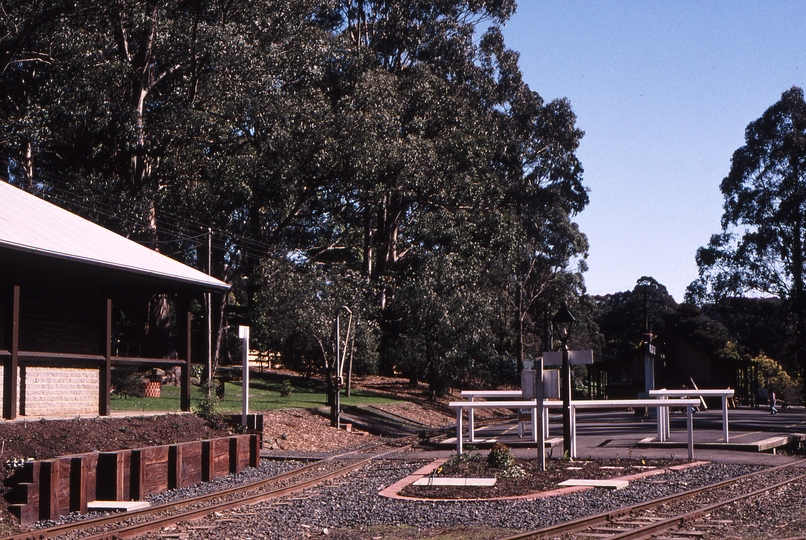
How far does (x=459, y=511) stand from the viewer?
10.8m

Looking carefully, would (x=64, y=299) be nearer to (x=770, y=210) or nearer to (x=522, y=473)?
(x=522, y=473)

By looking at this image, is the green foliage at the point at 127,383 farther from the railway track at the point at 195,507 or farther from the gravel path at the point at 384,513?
the gravel path at the point at 384,513

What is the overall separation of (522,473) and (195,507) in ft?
16.3

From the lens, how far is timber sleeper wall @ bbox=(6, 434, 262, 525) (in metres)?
11.2

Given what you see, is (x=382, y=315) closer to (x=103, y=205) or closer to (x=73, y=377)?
(x=103, y=205)

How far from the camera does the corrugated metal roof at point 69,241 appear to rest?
14.8 meters

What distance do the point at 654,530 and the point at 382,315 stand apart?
34064 millimetres

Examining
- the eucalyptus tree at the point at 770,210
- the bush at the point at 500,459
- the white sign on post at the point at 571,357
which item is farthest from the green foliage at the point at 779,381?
the bush at the point at 500,459

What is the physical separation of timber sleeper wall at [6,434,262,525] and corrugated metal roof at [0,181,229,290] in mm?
3537

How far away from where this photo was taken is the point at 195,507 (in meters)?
11.8

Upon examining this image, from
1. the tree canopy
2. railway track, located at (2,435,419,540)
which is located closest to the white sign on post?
railway track, located at (2,435,419,540)

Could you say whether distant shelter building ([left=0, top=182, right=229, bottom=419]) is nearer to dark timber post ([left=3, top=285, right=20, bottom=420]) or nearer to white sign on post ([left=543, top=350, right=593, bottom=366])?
dark timber post ([left=3, top=285, right=20, bottom=420])

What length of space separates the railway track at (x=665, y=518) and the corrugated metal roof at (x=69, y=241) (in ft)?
30.1

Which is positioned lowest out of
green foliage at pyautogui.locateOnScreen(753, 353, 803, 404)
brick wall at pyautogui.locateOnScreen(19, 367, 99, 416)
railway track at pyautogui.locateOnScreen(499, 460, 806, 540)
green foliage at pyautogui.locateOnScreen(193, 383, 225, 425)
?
green foliage at pyautogui.locateOnScreen(753, 353, 803, 404)
